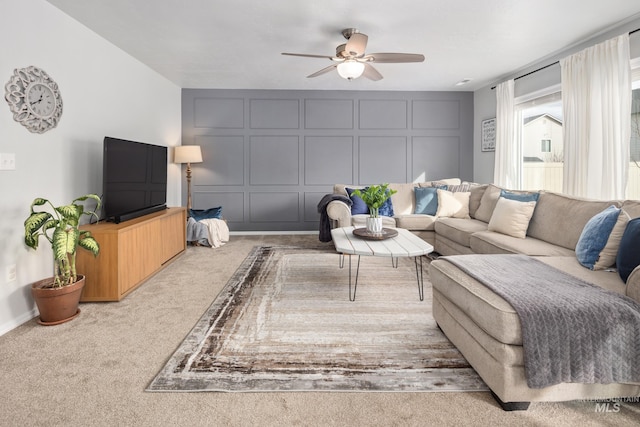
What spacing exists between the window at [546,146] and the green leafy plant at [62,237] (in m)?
5.20

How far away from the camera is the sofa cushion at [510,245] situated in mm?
2889

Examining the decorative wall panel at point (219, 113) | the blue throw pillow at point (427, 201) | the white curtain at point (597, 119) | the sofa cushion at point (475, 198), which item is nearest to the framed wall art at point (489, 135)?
A: the sofa cushion at point (475, 198)

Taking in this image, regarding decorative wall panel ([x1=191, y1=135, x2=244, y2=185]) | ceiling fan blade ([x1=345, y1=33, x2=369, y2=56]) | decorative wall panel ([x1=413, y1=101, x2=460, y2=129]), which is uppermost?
decorative wall panel ([x1=413, y1=101, x2=460, y2=129])

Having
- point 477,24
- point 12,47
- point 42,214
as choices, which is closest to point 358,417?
point 42,214

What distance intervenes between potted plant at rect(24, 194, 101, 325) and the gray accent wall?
11.8 ft

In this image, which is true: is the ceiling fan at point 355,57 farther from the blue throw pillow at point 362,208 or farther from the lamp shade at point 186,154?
the lamp shade at point 186,154

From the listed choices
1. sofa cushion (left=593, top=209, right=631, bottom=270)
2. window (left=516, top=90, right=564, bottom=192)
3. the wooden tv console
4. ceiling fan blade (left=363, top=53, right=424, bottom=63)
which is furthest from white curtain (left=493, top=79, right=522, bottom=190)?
the wooden tv console

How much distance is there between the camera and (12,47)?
251 centimetres

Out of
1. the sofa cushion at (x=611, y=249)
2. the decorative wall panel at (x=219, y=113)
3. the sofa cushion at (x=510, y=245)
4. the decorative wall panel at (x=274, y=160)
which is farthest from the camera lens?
the decorative wall panel at (x=274, y=160)

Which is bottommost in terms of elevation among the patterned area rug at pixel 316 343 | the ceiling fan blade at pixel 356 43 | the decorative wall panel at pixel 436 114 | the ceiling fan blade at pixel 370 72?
the patterned area rug at pixel 316 343

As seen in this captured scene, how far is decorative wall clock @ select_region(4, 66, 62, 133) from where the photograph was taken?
2.53 meters

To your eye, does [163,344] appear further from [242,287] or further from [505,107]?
[505,107]

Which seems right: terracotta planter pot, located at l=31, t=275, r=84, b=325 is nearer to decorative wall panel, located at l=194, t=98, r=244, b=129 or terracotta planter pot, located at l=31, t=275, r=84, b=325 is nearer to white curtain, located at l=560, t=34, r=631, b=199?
decorative wall panel, located at l=194, t=98, r=244, b=129

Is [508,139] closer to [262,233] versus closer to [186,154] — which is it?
[262,233]
